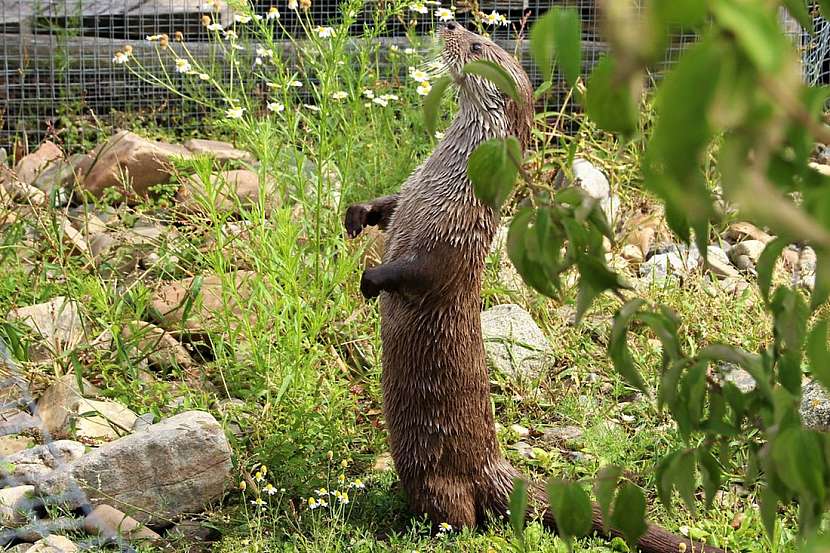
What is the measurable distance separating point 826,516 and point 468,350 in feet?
3.98

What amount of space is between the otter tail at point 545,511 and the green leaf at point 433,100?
6.89 feet

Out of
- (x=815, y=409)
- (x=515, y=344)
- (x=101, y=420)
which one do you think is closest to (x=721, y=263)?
(x=515, y=344)

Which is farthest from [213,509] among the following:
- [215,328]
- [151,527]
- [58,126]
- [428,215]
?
[58,126]

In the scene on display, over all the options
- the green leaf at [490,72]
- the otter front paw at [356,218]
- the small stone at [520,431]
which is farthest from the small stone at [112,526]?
the green leaf at [490,72]

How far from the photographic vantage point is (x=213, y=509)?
11.6 ft

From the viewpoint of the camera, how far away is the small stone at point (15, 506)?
329cm

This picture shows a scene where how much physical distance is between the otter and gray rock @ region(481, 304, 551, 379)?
108cm

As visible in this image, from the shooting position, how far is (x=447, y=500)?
334 cm

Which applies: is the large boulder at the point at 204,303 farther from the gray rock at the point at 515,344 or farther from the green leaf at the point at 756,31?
the green leaf at the point at 756,31

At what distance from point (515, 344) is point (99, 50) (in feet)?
14.0

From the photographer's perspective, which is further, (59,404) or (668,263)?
(668,263)

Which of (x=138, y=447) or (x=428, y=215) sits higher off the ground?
(x=428, y=215)

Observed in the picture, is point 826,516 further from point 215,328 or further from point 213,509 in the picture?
point 215,328

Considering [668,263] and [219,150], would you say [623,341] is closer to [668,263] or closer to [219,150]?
[668,263]
